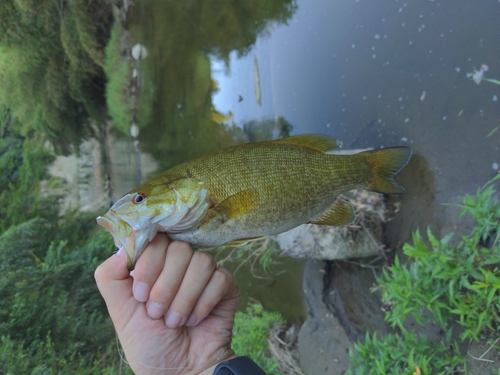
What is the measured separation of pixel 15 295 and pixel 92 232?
114 inches

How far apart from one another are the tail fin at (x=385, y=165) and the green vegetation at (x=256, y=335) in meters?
2.72

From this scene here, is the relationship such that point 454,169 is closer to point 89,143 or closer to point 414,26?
point 414,26

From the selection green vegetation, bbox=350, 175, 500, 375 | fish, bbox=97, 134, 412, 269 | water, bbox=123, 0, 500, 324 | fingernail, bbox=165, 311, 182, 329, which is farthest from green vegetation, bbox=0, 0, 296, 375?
fish, bbox=97, 134, 412, 269

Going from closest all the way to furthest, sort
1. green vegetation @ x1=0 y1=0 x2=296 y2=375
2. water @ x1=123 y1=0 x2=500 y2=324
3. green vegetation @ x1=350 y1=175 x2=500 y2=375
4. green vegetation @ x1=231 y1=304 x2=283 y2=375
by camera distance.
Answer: green vegetation @ x1=350 y1=175 x2=500 y2=375
water @ x1=123 y1=0 x2=500 y2=324
green vegetation @ x1=231 y1=304 x2=283 y2=375
green vegetation @ x1=0 y1=0 x2=296 y2=375

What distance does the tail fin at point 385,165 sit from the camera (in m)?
1.47

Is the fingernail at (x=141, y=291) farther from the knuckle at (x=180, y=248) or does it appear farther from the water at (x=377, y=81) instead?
the water at (x=377, y=81)

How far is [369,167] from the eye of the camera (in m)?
1.47

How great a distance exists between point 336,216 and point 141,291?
32.2 inches

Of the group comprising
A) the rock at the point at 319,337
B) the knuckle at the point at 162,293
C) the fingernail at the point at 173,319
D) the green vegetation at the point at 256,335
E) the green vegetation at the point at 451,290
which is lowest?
the green vegetation at the point at 256,335

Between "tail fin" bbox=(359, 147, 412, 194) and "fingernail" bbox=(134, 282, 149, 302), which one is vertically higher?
"tail fin" bbox=(359, 147, 412, 194)

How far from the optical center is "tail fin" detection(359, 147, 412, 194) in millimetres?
1472

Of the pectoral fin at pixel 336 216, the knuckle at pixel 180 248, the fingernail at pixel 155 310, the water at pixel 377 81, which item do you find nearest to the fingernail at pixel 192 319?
the fingernail at pixel 155 310

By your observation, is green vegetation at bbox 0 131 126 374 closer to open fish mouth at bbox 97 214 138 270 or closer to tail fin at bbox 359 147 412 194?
open fish mouth at bbox 97 214 138 270

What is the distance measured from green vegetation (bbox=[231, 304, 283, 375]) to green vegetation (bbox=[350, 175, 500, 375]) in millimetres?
1694
